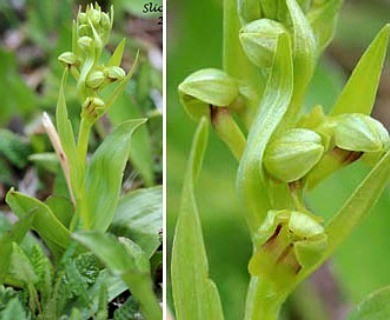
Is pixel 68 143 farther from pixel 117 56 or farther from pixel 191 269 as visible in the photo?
pixel 191 269

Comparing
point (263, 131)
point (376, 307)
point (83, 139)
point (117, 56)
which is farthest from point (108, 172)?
point (376, 307)

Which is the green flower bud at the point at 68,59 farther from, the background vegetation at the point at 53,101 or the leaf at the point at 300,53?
the leaf at the point at 300,53

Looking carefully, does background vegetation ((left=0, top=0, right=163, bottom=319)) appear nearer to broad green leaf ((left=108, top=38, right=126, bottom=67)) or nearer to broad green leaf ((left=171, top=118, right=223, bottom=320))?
broad green leaf ((left=108, top=38, right=126, bottom=67))

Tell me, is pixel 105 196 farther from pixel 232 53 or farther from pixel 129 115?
pixel 232 53

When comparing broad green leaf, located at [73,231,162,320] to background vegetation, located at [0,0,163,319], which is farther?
background vegetation, located at [0,0,163,319]

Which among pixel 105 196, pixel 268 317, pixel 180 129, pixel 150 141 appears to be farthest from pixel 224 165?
pixel 268 317

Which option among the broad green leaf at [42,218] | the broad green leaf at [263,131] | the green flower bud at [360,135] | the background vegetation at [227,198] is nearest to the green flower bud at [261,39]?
the broad green leaf at [263,131]

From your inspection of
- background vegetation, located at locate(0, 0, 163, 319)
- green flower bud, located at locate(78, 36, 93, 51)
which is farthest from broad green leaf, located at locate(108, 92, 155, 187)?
green flower bud, located at locate(78, 36, 93, 51)
